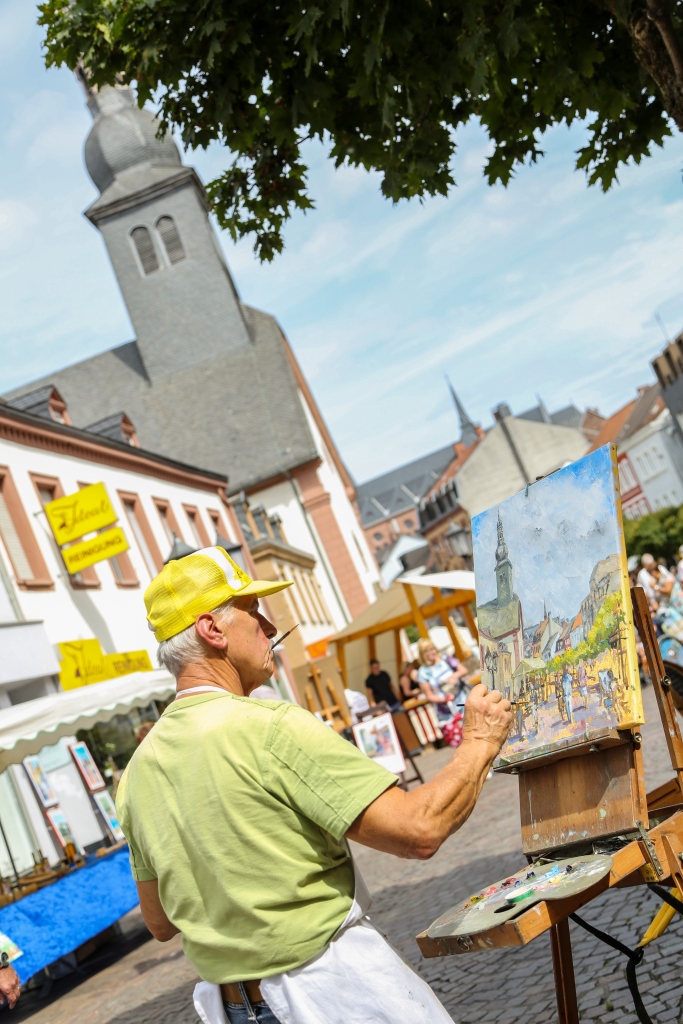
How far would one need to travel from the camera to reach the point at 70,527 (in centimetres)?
2278

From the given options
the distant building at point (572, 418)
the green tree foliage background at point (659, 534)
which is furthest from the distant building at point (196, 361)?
the distant building at point (572, 418)

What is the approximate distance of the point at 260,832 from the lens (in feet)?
8.65

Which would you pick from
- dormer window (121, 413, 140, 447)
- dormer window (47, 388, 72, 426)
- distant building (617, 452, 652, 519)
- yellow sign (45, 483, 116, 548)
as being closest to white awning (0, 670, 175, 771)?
yellow sign (45, 483, 116, 548)

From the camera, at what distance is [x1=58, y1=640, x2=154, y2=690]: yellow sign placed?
2145 cm

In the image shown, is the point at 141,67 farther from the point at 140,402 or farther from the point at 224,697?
the point at 140,402

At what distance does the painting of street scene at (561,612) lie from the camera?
368 cm

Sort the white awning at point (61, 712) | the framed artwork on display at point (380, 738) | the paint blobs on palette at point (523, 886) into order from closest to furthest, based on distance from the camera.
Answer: the paint blobs on palette at point (523, 886), the white awning at point (61, 712), the framed artwork on display at point (380, 738)

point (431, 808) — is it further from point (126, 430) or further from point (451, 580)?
point (126, 430)

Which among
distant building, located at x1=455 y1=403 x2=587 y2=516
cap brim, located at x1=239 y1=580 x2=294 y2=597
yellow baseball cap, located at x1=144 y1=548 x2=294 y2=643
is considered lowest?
cap brim, located at x1=239 y1=580 x2=294 y2=597

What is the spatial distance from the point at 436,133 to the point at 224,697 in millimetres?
4523

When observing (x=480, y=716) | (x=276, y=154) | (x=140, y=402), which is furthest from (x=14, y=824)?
(x=140, y=402)

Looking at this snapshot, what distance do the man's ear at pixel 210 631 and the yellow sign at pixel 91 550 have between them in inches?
784

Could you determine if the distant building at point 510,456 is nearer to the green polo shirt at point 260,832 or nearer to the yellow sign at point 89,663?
the yellow sign at point 89,663

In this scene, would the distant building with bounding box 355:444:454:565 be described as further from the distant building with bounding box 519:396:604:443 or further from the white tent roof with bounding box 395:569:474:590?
the white tent roof with bounding box 395:569:474:590
